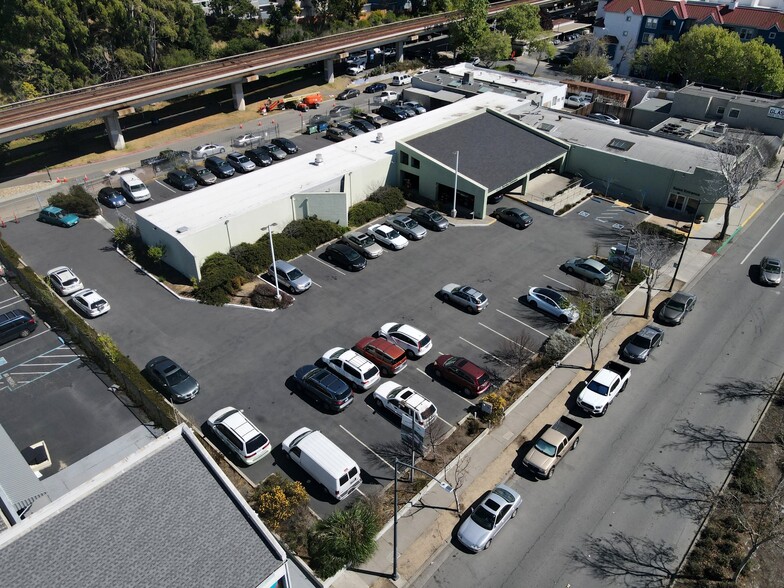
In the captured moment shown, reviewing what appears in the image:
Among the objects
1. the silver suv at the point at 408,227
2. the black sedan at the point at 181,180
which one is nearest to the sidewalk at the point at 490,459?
the silver suv at the point at 408,227

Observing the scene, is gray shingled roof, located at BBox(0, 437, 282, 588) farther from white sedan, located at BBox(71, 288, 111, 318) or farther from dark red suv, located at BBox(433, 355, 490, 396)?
white sedan, located at BBox(71, 288, 111, 318)

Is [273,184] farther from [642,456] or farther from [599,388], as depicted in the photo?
[642,456]

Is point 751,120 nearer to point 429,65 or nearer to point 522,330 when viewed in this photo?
point 522,330

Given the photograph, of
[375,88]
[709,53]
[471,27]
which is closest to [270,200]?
[375,88]

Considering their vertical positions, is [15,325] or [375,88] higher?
[375,88]

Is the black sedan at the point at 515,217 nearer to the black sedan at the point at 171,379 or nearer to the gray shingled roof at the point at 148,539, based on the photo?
the black sedan at the point at 171,379

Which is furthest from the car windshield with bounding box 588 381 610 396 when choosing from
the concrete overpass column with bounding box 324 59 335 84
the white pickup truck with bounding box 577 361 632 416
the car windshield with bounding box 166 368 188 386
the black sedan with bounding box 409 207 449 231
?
the concrete overpass column with bounding box 324 59 335 84
